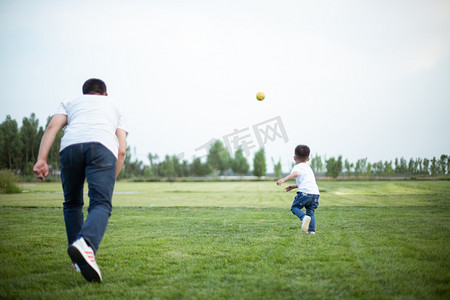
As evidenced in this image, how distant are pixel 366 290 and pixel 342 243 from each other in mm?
1992

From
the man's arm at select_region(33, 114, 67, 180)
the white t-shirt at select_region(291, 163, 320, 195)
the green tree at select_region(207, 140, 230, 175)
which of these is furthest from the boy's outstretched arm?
the green tree at select_region(207, 140, 230, 175)

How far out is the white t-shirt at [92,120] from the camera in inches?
114

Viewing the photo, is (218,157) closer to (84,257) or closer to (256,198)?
(256,198)

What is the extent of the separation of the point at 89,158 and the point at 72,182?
0.37 m

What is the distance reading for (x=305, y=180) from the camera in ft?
18.3

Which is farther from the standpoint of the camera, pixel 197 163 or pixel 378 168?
pixel 197 163

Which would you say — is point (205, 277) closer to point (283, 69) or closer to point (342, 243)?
point (342, 243)

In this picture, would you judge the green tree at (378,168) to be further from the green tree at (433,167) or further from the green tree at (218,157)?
the green tree at (218,157)

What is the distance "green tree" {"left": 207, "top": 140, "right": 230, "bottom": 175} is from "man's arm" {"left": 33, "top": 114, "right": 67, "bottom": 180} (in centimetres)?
7327

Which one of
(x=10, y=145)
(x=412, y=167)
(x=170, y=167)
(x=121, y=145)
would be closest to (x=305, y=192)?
(x=121, y=145)

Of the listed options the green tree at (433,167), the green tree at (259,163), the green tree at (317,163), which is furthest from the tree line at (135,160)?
the green tree at (433,167)

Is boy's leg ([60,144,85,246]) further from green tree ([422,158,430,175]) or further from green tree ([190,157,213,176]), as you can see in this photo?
green tree ([190,157,213,176])

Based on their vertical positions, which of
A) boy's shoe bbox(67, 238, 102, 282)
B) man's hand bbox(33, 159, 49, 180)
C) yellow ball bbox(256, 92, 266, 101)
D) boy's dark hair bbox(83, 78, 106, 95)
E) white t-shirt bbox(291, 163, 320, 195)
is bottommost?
boy's shoe bbox(67, 238, 102, 282)

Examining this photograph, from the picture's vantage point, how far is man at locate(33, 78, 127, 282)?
106 inches
